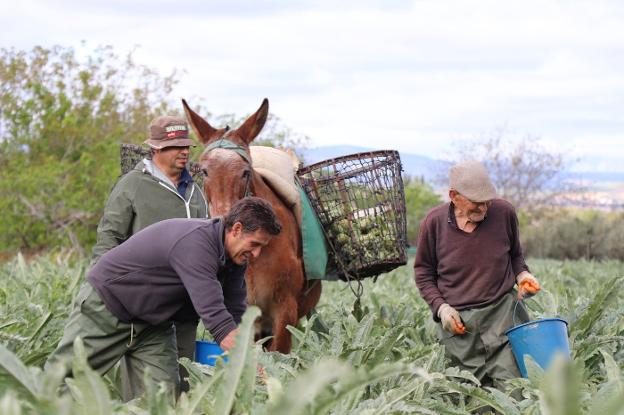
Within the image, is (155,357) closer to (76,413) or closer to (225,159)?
(225,159)

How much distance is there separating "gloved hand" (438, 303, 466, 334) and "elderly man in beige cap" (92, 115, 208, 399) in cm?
174

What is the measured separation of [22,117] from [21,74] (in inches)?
51.5

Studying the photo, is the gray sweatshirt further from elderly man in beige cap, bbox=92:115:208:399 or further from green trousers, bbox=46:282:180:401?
elderly man in beige cap, bbox=92:115:208:399

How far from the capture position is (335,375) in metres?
2.59

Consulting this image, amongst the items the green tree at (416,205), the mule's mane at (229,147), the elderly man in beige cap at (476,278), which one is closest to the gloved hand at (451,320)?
the elderly man in beige cap at (476,278)

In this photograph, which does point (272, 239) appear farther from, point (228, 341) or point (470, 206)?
point (228, 341)

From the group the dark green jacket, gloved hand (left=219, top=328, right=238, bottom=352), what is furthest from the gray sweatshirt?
the dark green jacket

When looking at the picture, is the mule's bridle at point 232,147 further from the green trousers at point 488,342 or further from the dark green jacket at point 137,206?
the green trousers at point 488,342

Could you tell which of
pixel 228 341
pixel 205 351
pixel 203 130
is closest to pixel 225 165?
pixel 203 130

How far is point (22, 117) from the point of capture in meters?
23.3

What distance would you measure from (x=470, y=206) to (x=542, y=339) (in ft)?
3.61

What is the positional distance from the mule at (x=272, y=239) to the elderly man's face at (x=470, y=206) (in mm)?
1526

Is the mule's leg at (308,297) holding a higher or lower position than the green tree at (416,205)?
higher

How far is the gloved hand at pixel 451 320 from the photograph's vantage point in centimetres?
634
